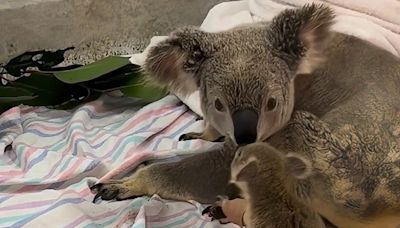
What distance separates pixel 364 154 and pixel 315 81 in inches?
8.9

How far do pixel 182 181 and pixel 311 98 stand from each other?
1.06 ft

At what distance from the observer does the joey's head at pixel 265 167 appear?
125 cm

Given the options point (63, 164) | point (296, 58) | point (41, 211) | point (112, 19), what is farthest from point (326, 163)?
point (112, 19)

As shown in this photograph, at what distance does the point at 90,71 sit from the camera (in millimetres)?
2201

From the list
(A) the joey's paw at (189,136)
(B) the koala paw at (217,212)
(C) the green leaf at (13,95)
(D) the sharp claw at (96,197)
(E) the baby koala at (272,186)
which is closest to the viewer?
(E) the baby koala at (272,186)

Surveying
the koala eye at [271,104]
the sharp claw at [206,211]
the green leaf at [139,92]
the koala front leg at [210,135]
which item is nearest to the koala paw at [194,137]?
the koala front leg at [210,135]

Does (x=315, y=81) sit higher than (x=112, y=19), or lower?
higher

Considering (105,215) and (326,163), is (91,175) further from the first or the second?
(326,163)

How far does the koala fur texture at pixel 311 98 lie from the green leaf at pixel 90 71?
2.27ft

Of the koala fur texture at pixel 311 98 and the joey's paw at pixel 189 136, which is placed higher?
the koala fur texture at pixel 311 98

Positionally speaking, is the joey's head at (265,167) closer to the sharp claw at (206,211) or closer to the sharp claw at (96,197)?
the sharp claw at (206,211)

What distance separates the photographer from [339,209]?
1334 mm

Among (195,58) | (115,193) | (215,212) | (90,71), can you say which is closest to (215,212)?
(215,212)

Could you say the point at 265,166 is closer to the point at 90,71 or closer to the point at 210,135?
the point at 210,135
